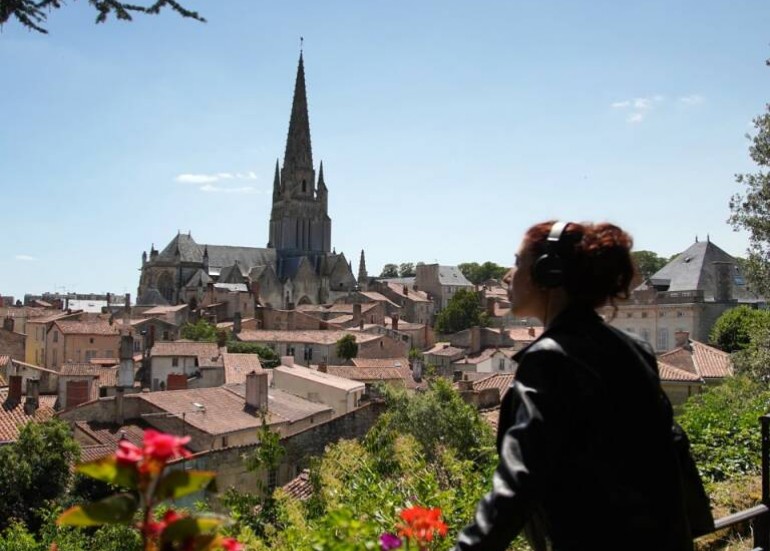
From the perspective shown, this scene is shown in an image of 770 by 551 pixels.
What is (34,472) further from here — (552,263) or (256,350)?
(256,350)

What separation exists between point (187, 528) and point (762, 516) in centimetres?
322

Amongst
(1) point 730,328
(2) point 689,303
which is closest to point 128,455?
(1) point 730,328

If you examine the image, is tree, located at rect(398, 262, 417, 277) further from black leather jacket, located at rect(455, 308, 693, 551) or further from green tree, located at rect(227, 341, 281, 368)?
black leather jacket, located at rect(455, 308, 693, 551)

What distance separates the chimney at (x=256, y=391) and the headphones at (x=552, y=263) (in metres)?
24.5

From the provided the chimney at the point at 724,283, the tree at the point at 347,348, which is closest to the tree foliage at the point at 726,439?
the chimney at the point at 724,283

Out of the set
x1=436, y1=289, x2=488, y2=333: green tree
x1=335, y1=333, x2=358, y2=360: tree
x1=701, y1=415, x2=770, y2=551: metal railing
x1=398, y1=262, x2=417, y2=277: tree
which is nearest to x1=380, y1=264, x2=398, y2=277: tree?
x1=398, y1=262, x2=417, y2=277: tree

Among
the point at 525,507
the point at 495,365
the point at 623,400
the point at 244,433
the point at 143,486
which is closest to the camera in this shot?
the point at 143,486

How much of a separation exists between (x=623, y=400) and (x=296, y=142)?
108m

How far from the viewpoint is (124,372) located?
34.0 m

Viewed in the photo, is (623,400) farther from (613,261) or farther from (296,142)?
(296,142)

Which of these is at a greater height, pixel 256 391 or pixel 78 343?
pixel 256 391

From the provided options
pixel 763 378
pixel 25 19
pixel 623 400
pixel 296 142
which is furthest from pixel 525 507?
pixel 296 142

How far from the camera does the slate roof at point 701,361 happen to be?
24.8m

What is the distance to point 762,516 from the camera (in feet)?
12.8
